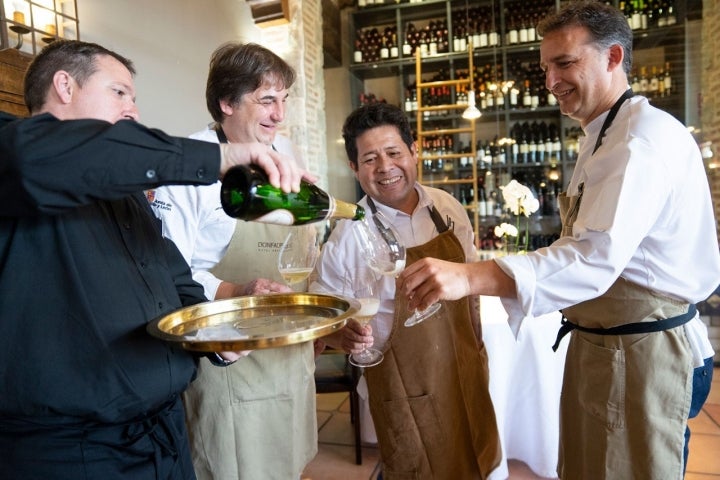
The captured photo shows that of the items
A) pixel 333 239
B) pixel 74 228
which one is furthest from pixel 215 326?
pixel 333 239

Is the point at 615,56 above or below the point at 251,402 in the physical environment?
above

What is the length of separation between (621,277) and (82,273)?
4.32 feet

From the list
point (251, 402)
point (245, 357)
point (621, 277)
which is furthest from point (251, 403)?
point (621, 277)

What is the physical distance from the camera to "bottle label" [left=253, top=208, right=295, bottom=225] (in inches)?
34.9

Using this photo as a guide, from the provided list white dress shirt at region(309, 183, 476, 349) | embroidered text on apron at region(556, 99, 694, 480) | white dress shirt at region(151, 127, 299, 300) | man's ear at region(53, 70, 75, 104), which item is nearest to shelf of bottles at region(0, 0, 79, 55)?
white dress shirt at region(151, 127, 299, 300)

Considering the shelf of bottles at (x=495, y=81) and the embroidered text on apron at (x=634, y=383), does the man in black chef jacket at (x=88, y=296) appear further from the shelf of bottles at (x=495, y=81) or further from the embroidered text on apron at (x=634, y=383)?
the shelf of bottles at (x=495, y=81)

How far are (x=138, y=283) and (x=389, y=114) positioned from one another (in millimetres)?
1161

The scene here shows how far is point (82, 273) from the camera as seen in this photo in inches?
36.5

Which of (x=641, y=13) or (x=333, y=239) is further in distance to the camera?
(x=641, y=13)

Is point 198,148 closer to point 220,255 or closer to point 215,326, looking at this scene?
point 215,326

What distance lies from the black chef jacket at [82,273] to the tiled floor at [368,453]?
6.69ft

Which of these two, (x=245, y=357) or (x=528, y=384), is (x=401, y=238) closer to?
(x=245, y=357)

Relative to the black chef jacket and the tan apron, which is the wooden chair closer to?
the tan apron

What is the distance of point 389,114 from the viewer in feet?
6.04
